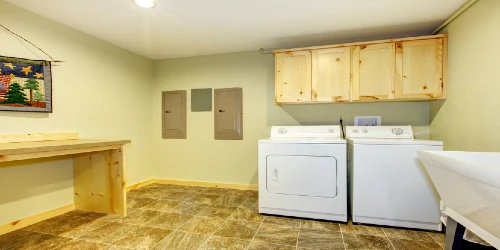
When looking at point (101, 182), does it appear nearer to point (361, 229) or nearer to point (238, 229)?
point (238, 229)

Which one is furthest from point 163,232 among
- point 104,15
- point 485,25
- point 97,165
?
point 485,25

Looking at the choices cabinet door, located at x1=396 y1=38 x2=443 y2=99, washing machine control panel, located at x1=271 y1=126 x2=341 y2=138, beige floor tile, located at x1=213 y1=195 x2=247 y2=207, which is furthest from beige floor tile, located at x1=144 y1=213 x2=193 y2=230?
cabinet door, located at x1=396 y1=38 x2=443 y2=99

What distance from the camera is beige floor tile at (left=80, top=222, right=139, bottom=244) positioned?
6.09ft

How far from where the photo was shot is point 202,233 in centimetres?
197

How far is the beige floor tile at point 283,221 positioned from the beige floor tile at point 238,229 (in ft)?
0.50

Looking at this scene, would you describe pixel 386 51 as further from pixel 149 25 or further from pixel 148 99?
pixel 148 99

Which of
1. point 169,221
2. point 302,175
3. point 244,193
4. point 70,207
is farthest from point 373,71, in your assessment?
point 70,207

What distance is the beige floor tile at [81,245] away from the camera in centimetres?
172

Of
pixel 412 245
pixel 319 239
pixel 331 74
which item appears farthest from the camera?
pixel 331 74

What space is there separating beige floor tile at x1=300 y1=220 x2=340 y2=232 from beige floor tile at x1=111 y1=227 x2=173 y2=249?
1.24m

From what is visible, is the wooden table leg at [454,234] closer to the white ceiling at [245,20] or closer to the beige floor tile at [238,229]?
the beige floor tile at [238,229]

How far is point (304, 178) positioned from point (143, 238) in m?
1.53

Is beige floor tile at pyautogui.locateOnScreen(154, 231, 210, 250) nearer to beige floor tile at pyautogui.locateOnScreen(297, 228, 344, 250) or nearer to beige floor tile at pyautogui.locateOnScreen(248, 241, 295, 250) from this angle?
beige floor tile at pyautogui.locateOnScreen(248, 241, 295, 250)

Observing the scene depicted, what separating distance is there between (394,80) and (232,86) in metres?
2.03
